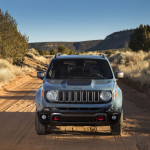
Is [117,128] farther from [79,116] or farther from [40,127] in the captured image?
[40,127]

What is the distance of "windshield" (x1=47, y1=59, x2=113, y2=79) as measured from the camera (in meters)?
5.75

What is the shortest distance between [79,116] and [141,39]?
1276 inches

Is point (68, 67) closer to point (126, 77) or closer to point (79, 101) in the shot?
point (79, 101)

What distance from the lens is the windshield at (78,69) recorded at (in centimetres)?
575

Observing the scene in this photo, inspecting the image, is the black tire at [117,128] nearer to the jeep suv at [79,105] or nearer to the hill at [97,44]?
the jeep suv at [79,105]

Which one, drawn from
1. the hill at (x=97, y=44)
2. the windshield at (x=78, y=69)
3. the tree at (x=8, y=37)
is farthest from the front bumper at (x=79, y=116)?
the hill at (x=97, y=44)

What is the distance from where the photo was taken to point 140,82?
44.5ft

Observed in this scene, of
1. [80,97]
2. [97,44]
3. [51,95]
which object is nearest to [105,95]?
[80,97]

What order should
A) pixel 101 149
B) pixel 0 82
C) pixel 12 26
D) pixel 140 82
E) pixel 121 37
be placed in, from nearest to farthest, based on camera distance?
pixel 101 149 → pixel 140 82 → pixel 0 82 → pixel 12 26 → pixel 121 37

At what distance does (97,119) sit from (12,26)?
23004 mm

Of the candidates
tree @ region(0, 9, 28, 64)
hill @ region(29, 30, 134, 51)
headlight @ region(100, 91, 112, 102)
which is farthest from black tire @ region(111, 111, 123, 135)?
hill @ region(29, 30, 134, 51)

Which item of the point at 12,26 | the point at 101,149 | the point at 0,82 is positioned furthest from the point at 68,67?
the point at 12,26

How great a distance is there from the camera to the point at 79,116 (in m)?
4.36

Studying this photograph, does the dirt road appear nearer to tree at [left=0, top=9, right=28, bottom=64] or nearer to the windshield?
the windshield
